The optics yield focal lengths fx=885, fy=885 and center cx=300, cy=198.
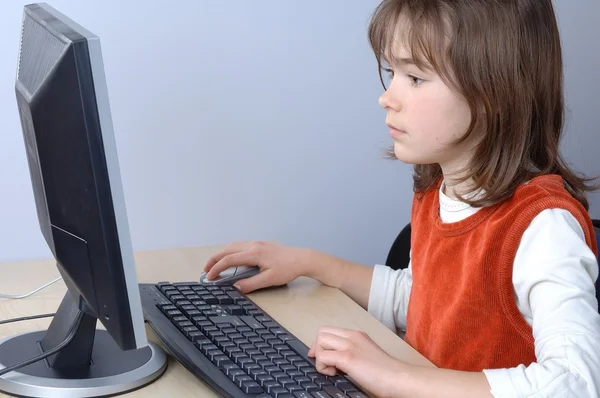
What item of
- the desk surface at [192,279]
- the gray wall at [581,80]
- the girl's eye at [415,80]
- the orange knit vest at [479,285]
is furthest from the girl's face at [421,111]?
the gray wall at [581,80]

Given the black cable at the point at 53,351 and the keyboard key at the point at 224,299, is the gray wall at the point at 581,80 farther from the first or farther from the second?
the black cable at the point at 53,351

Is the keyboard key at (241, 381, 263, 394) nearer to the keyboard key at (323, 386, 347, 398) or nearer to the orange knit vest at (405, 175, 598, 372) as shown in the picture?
the keyboard key at (323, 386, 347, 398)

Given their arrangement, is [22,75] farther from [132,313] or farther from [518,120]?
[518,120]

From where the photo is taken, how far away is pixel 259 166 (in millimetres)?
1660

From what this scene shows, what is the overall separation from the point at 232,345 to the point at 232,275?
1.01ft

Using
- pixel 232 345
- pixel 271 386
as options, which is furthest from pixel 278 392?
pixel 232 345

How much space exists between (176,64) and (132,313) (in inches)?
32.6

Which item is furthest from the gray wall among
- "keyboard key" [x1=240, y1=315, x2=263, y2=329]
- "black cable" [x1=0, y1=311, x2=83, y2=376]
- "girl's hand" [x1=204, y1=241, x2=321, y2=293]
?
"black cable" [x1=0, y1=311, x2=83, y2=376]

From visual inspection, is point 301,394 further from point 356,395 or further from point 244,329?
point 244,329

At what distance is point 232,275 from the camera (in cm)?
125

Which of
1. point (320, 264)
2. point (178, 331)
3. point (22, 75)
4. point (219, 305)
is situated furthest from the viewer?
point (320, 264)

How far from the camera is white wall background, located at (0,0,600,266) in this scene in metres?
1.49

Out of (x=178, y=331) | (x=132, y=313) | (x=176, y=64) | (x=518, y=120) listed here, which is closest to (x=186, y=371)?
(x=178, y=331)

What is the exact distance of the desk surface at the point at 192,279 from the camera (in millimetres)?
941
